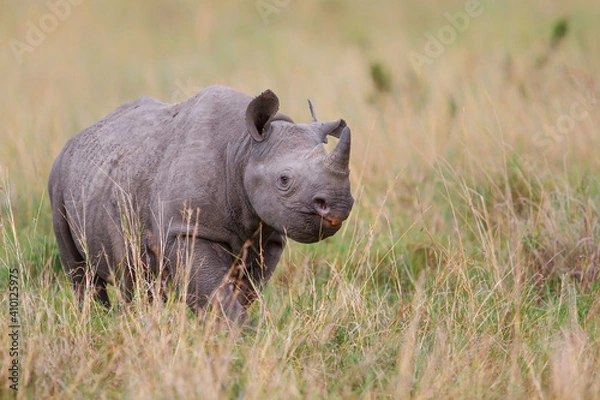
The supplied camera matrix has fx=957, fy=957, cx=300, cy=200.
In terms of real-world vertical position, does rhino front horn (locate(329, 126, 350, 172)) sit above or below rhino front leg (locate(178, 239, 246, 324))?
above

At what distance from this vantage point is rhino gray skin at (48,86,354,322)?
518 cm

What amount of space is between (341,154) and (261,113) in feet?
2.42

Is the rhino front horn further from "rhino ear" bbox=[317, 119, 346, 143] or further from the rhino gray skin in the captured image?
"rhino ear" bbox=[317, 119, 346, 143]

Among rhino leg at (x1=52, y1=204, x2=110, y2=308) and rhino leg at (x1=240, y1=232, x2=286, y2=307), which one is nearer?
rhino leg at (x1=240, y1=232, x2=286, y2=307)

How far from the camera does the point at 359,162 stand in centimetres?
923

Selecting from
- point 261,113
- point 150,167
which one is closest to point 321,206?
point 261,113

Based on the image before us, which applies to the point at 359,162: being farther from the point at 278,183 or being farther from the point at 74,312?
the point at 74,312

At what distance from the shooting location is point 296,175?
5168 mm

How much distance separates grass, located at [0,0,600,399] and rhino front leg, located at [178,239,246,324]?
0.20m

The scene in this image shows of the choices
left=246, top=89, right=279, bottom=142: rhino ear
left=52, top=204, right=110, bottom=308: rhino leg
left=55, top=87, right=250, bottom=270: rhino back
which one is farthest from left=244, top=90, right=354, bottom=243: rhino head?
left=52, top=204, right=110, bottom=308: rhino leg

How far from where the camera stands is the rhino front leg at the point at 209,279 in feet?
17.8

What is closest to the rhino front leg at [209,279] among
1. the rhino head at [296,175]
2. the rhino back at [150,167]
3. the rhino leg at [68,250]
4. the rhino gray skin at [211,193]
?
the rhino gray skin at [211,193]

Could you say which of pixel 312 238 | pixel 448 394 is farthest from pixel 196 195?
pixel 448 394

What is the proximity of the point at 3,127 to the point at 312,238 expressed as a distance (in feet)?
20.6
